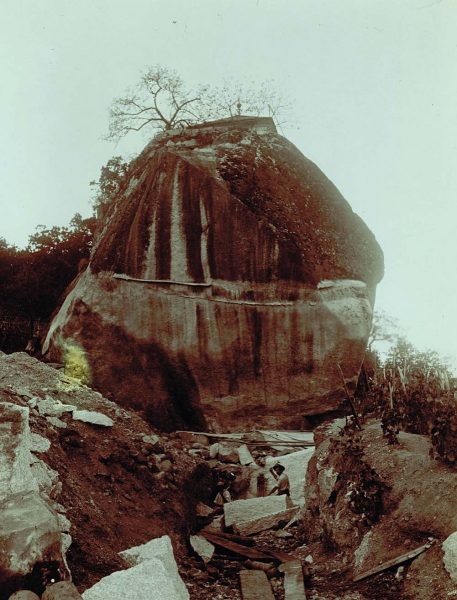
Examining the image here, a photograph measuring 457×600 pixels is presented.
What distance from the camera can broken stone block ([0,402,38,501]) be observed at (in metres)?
4.71

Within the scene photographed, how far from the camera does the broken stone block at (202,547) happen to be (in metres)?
6.61

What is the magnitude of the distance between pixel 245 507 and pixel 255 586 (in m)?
2.28

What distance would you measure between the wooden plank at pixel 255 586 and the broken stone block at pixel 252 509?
5.63 feet

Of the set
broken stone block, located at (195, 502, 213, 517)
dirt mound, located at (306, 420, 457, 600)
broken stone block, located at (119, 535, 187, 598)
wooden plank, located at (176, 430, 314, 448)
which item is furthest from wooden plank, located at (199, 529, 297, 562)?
Result: wooden plank, located at (176, 430, 314, 448)

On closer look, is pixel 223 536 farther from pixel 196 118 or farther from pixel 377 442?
pixel 196 118

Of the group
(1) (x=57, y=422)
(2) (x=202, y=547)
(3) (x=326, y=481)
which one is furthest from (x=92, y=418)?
(3) (x=326, y=481)

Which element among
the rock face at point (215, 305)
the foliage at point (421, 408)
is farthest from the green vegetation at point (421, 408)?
the rock face at point (215, 305)

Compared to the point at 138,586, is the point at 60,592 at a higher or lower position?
higher

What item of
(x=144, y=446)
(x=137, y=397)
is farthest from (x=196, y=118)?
(x=144, y=446)

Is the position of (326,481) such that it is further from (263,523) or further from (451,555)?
(451,555)

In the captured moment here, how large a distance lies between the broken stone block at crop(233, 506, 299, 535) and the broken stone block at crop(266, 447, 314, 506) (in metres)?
0.71

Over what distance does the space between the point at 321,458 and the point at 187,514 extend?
1.98 metres

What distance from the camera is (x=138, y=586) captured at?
4293mm

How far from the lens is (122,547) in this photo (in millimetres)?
5930
